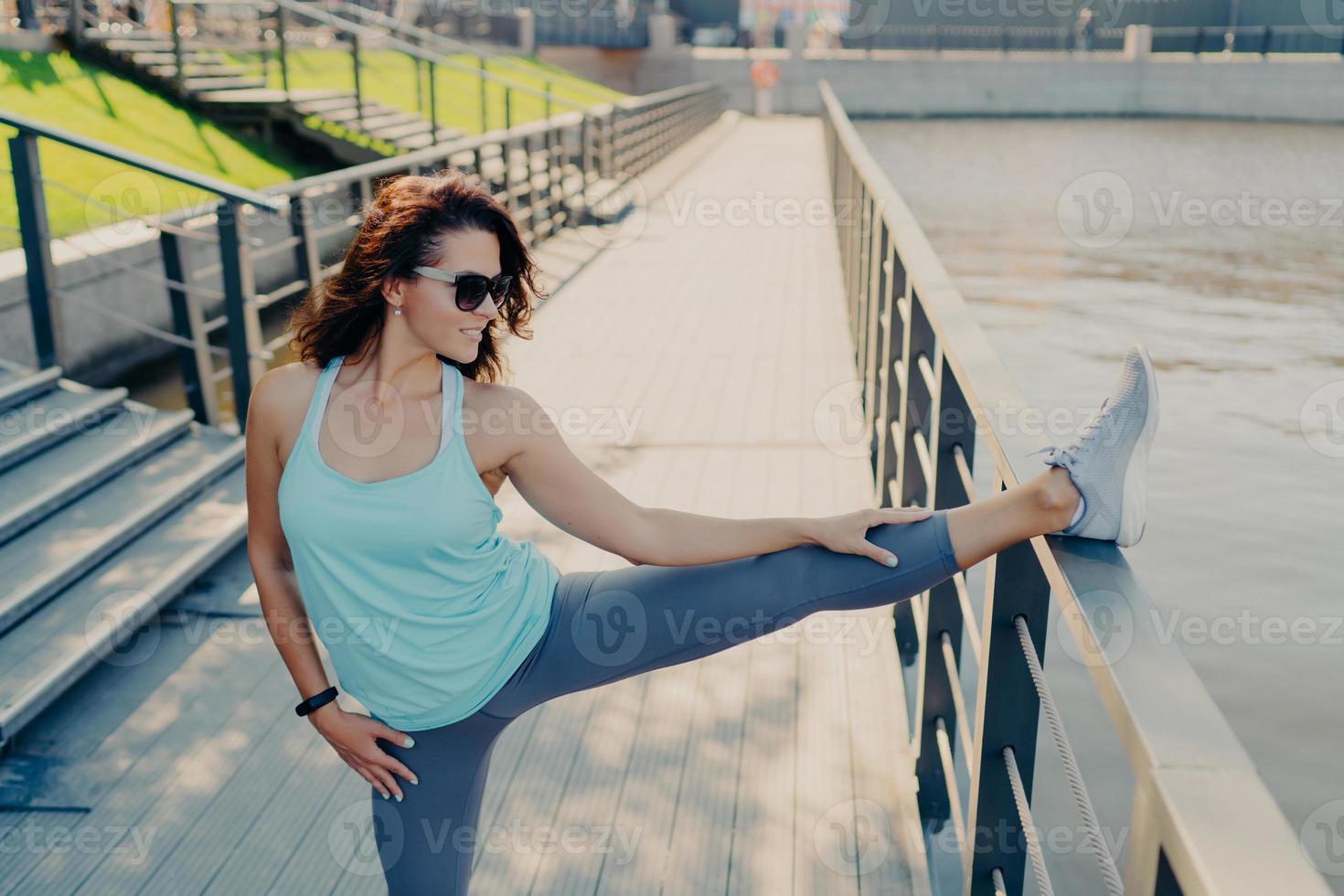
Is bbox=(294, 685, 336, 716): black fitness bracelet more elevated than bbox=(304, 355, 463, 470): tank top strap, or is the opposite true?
bbox=(304, 355, 463, 470): tank top strap

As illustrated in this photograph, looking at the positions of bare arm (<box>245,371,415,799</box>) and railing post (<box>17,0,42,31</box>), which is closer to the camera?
bare arm (<box>245,371,415,799</box>)

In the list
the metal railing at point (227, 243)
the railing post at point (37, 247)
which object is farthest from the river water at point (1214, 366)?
the railing post at point (37, 247)

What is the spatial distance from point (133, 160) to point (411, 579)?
3.85 meters

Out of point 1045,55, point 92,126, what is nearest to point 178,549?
point 92,126

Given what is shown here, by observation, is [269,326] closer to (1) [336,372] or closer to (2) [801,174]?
(1) [336,372]

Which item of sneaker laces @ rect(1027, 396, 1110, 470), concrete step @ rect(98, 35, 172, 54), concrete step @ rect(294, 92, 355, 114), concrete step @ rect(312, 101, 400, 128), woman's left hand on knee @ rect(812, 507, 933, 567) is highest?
concrete step @ rect(98, 35, 172, 54)

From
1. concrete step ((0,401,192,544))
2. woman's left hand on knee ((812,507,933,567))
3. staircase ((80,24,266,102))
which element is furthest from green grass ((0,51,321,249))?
woman's left hand on knee ((812,507,933,567))

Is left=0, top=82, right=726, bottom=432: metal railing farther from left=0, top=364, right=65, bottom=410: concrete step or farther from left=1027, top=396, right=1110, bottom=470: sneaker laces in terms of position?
left=1027, top=396, right=1110, bottom=470: sneaker laces

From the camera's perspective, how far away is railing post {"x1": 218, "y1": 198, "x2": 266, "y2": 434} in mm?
4863

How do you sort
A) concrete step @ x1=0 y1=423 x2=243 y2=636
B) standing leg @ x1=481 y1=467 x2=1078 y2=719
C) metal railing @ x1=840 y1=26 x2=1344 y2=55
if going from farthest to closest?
metal railing @ x1=840 y1=26 x2=1344 y2=55
concrete step @ x1=0 y1=423 x2=243 y2=636
standing leg @ x1=481 y1=467 x2=1078 y2=719

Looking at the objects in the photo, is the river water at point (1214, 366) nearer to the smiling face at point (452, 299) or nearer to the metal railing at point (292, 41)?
the smiling face at point (452, 299)

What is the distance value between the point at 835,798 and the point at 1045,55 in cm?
4045

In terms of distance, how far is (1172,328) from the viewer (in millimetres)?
12992

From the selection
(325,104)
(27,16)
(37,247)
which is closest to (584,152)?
(325,104)
